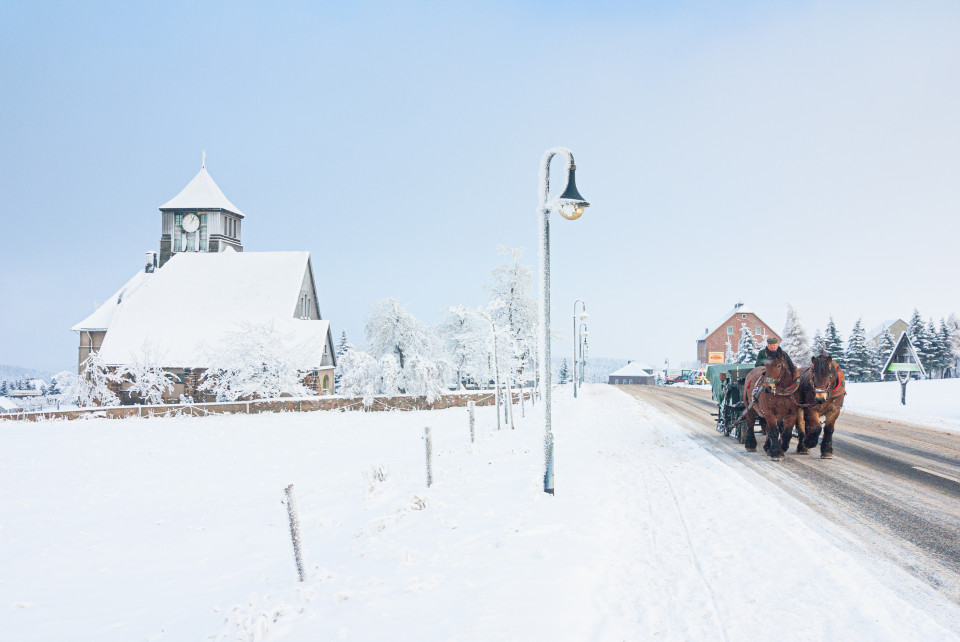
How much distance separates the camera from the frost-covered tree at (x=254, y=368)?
3916cm

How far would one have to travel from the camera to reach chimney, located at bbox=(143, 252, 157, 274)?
206ft

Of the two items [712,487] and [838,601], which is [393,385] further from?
[838,601]

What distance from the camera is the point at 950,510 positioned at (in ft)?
25.4

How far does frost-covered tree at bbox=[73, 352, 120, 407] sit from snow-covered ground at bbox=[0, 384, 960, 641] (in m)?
26.4

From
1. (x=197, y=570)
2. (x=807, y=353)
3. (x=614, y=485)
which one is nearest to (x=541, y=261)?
(x=614, y=485)

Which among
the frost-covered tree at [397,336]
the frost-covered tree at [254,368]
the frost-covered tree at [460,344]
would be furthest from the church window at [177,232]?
the frost-covered tree at [397,336]

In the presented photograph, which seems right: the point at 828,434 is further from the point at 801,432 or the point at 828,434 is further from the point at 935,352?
the point at 935,352

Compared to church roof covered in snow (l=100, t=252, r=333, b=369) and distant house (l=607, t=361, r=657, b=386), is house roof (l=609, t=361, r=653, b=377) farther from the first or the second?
church roof covered in snow (l=100, t=252, r=333, b=369)

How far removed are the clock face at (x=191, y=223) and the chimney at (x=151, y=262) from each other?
4.27m

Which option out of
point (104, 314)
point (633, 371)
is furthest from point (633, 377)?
point (104, 314)

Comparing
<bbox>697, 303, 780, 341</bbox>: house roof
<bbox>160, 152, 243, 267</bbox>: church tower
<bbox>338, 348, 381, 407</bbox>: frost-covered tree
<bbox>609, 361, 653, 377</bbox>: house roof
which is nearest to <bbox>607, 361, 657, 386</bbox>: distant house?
<bbox>609, 361, 653, 377</bbox>: house roof

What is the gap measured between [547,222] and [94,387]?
41.7 metres

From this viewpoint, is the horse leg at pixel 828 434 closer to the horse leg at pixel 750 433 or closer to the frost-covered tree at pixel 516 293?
the horse leg at pixel 750 433

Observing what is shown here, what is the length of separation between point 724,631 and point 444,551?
3267mm
